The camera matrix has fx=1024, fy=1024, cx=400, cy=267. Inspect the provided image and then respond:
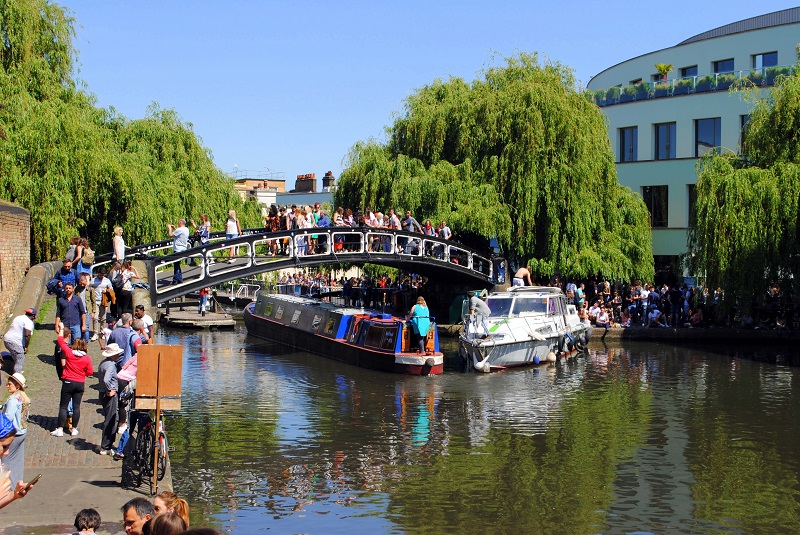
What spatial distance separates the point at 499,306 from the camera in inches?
1183

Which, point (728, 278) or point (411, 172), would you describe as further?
point (411, 172)

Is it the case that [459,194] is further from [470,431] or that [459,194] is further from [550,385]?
[470,431]

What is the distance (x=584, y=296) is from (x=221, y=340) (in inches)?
524

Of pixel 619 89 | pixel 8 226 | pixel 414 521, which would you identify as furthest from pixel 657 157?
pixel 414 521

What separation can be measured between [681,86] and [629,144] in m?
3.82

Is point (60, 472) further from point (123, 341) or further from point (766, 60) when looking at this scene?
point (766, 60)

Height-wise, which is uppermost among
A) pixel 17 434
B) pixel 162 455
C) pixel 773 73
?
pixel 773 73

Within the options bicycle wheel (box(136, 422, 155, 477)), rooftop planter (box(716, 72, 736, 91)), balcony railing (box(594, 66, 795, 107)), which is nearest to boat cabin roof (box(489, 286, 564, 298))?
balcony railing (box(594, 66, 795, 107))

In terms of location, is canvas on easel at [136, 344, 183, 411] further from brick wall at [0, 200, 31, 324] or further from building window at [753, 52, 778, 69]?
building window at [753, 52, 778, 69]

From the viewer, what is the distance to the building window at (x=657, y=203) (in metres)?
47.2

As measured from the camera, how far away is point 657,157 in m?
47.8

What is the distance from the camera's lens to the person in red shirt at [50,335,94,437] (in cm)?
1448

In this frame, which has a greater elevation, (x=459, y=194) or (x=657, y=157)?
(x=657, y=157)

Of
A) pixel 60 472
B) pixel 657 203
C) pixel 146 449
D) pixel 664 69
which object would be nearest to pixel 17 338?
pixel 60 472
